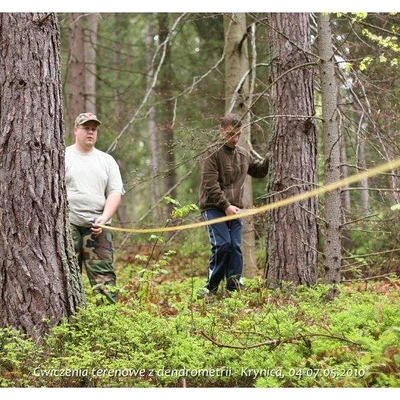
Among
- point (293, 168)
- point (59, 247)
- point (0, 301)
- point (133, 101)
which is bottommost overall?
point (0, 301)

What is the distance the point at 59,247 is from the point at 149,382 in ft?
4.38

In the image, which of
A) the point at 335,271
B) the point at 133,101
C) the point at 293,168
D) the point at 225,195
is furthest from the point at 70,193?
the point at 133,101

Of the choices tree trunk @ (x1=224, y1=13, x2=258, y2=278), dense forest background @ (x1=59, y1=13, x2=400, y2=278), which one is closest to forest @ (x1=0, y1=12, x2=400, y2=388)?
dense forest background @ (x1=59, y1=13, x2=400, y2=278)

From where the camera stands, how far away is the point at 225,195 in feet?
24.0

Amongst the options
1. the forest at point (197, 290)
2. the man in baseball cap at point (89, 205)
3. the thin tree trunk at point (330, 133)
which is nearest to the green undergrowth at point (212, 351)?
the forest at point (197, 290)

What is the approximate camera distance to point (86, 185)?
6766 mm

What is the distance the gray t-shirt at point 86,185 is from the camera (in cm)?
671

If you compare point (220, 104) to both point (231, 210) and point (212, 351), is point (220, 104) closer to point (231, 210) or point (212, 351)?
point (231, 210)

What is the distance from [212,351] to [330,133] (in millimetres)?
2602

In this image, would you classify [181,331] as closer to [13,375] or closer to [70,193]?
[13,375]

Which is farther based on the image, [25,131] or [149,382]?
[25,131]

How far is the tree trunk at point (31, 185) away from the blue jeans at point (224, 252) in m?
2.41

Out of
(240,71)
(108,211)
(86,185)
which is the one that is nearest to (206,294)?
(108,211)

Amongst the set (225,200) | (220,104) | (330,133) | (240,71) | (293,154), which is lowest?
(225,200)
